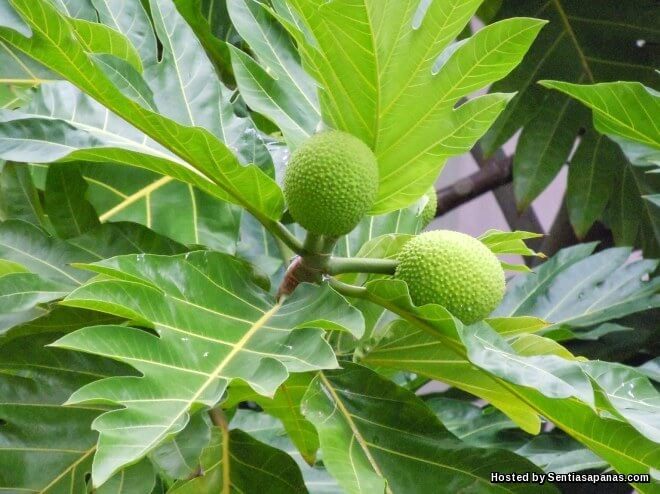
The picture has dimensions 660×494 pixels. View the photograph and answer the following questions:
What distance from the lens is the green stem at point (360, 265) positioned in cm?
60

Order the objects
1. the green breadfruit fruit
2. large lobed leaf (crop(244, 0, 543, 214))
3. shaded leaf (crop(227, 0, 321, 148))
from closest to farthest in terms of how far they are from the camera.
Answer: large lobed leaf (crop(244, 0, 543, 214)), shaded leaf (crop(227, 0, 321, 148)), the green breadfruit fruit

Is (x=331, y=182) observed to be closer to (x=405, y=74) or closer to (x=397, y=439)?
(x=405, y=74)

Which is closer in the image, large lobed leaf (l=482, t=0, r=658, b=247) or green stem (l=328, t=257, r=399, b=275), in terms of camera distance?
green stem (l=328, t=257, r=399, b=275)

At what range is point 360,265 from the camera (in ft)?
1.98

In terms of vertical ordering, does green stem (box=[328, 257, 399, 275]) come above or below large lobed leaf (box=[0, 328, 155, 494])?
above

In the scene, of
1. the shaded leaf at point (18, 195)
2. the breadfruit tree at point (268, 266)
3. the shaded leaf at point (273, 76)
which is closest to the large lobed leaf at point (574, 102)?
the breadfruit tree at point (268, 266)

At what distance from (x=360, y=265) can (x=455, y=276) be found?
0.08m

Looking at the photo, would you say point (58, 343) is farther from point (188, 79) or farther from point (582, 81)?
point (582, 81)

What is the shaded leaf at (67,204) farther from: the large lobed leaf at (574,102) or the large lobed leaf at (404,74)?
the large lobed leaf at (574,102)

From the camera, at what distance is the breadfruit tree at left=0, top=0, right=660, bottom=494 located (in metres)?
0.50

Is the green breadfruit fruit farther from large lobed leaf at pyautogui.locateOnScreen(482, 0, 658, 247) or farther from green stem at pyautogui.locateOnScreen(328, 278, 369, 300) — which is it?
large lobed leaf at pyautogui.locateOnScreen(482, 0, 658, 247)

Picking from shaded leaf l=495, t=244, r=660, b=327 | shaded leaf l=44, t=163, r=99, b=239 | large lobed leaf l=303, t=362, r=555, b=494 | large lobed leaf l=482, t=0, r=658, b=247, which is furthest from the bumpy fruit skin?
large lobed leaf l=482, t=0, r=658, b=247

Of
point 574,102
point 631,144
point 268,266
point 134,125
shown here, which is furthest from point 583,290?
point 134,125

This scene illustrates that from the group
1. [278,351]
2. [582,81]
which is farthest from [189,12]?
[582,81]
